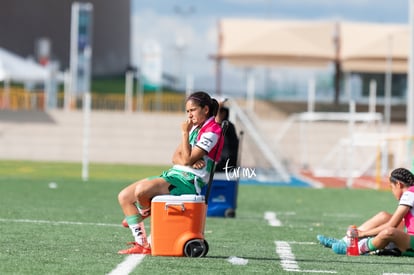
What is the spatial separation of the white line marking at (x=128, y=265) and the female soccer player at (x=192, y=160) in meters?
0.30

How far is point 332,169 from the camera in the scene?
41688 mm

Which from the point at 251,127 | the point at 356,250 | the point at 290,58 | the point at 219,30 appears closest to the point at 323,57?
the point at 290,58

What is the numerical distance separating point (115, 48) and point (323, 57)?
168 feet

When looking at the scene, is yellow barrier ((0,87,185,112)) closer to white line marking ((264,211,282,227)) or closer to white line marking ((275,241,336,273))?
white line marking ((264,211,282,227))

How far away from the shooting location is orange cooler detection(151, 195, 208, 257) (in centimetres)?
1013

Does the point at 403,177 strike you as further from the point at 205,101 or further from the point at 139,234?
the point at 139,234

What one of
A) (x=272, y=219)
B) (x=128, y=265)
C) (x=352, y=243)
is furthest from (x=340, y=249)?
(x=272, y=219)

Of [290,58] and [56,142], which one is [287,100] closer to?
[290,58]

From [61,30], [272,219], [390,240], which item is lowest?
[272,219]

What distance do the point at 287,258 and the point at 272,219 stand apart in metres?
6.25

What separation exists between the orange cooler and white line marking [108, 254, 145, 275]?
9.1 inches

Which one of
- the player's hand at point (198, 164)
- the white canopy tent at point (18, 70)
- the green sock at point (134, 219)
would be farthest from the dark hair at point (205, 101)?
the white canopy tent at point (18, 70)

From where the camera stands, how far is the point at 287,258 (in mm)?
10680

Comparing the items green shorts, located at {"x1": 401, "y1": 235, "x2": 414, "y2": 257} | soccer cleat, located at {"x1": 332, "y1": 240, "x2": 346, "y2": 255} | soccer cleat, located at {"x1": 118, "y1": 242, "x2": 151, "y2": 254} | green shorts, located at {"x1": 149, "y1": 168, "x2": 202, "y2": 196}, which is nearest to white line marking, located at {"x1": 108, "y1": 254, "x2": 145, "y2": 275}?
soccer cleat, located at {"x1": 118, "y1": 242, "x2": 151, "y2": 254}
